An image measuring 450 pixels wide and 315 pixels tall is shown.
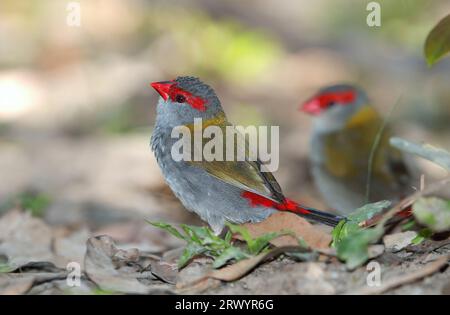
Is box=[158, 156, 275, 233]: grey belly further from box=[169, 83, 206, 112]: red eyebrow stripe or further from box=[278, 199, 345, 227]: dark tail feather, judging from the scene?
box=[169, 83, 206, 112]: red eyebrow stripe

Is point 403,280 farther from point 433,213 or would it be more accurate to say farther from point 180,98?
point 180,98

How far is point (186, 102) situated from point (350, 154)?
74.9 inches

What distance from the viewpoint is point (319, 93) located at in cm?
610

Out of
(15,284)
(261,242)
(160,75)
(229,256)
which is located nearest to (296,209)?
(261,242)

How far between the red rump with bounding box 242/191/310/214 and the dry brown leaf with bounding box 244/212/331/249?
0.10m

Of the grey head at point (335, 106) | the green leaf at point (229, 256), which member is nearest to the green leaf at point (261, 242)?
the green leaf at point (229, 256)

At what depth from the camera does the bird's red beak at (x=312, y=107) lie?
19.7 feet

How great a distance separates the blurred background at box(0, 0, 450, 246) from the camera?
632cm

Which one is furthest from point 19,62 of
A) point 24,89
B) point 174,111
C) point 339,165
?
point 174,111

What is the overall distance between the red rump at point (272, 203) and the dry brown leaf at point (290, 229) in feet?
0.33

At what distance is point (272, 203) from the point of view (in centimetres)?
358

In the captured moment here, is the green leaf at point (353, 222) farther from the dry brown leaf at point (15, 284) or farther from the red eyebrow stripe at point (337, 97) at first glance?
the red eyebrow stripe at point (337, 97)
